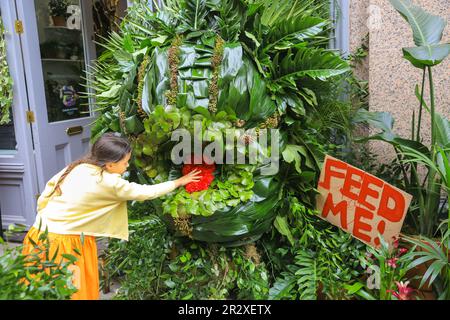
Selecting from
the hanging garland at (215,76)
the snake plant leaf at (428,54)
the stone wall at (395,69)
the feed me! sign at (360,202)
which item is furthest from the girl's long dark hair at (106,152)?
the stone wall at (395,69)

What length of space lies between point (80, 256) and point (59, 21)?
9.54ft

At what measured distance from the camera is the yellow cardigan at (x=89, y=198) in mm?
2125

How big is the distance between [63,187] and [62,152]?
2.10 m

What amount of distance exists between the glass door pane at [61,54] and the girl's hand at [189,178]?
207 centimetres

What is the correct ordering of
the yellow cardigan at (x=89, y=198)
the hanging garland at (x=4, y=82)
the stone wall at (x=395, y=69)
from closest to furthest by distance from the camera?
the yellow cardigan at (x=89, y=198), the stone wall at (x=395, y=69), the hanging garland at (x=4, y=82)

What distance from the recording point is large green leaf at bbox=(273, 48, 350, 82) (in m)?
2.30

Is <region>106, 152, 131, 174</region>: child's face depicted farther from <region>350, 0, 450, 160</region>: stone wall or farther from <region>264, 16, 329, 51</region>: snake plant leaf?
<region>350, 0, 450, 160</region>: stone wall

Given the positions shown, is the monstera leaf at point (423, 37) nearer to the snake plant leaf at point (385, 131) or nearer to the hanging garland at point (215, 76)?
the snake plant leaf at point (385, 131)

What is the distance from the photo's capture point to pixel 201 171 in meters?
2.22

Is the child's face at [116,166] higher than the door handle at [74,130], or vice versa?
the child's face at [116,166]

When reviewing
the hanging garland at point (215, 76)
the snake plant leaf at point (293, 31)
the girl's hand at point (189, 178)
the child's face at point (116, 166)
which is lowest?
the girl's hand at point (189, 178)

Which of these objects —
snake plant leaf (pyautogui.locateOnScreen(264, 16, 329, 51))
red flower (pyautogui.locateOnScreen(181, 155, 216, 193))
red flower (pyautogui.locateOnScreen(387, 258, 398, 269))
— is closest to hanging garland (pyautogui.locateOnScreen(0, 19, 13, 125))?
red flower (pyautogui.locateOnScreen(181, 155, 216, 193))
